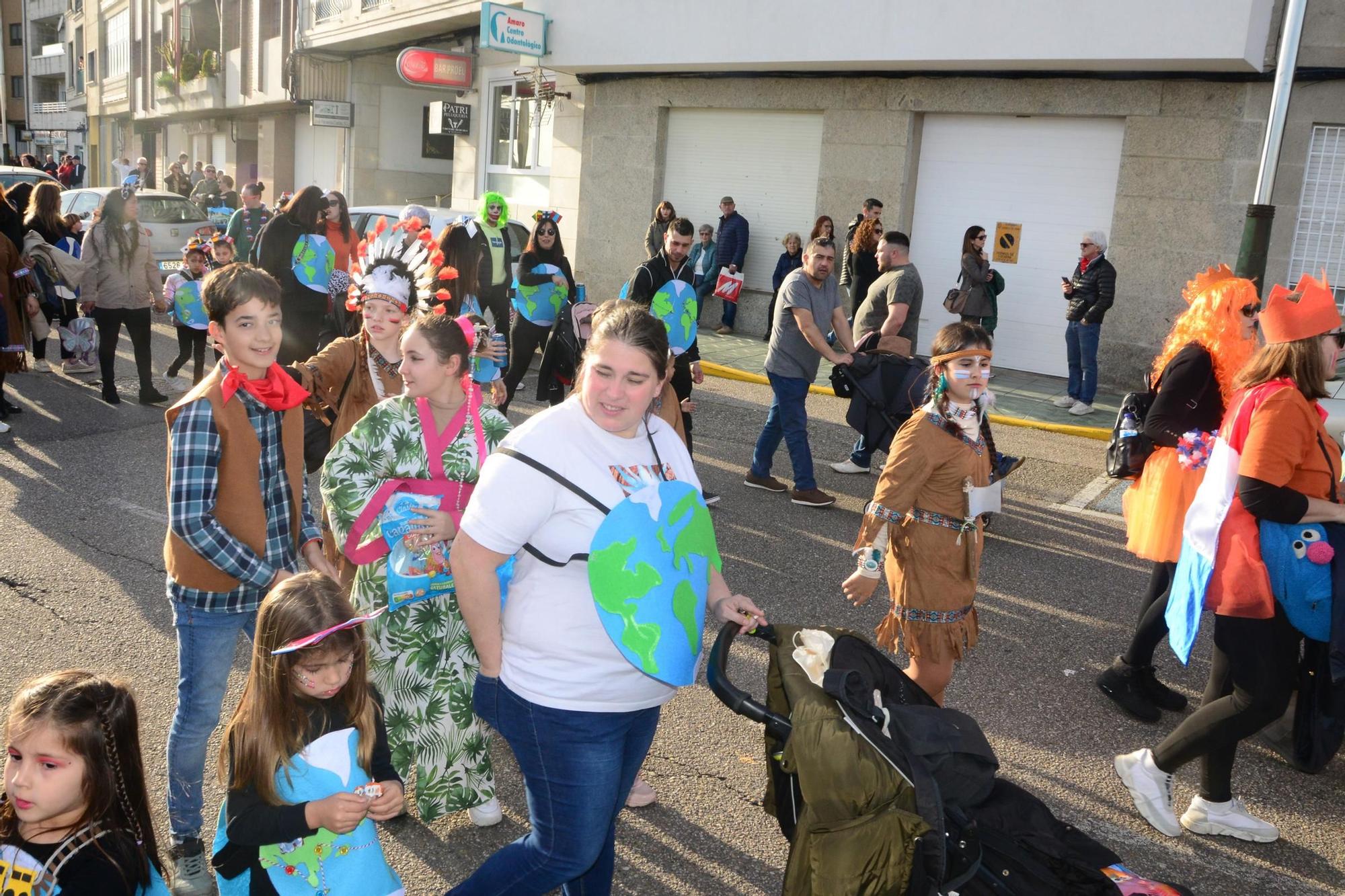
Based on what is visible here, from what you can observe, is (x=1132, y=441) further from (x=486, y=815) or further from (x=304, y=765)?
(x=304, y=765)

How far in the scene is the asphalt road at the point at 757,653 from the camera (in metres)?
3.68

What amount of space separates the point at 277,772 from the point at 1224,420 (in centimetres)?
309

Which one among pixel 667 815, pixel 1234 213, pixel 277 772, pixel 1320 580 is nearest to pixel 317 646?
pixel 277 772

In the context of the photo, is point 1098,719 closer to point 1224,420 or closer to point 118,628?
point 1224,420

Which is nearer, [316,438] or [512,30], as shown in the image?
[316,438]

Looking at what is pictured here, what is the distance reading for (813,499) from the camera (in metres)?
7.70

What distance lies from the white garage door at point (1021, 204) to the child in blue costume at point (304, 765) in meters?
12.2

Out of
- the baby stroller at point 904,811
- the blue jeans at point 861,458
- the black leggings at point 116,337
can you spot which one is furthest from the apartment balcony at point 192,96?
the baby stroller at point 904,811

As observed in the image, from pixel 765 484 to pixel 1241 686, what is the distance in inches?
182

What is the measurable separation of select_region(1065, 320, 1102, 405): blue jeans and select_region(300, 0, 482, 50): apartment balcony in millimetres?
11779

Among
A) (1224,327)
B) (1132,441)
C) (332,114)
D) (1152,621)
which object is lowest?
(1152,621)

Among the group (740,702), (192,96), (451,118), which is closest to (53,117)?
(192,96)

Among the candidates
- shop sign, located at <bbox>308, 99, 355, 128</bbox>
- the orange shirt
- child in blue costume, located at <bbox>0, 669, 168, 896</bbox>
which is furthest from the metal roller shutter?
child in blue costume, located at <bbox>0, 669, 168, 896</bbox>

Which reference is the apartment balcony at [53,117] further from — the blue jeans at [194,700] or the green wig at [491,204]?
the blue jeans at [194,700]
